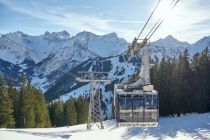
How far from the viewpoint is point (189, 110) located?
93562mm

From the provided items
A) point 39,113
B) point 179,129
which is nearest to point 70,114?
point 39,113

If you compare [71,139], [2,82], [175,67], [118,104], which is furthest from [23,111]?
[118,104]

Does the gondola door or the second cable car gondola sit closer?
the second cable car gondola

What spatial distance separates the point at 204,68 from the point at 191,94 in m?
7.18

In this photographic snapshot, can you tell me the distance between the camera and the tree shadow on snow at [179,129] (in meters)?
62.5

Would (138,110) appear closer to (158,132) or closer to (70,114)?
(158,132)

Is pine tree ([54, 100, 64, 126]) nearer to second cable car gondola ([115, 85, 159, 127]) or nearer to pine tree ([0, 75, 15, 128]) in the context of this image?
pine tree ([0, 75, 15, 128])

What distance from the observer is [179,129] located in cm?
6925

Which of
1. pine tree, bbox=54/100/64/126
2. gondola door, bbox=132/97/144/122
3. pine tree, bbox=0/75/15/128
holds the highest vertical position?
gondola door, bbox=132/97/144/122

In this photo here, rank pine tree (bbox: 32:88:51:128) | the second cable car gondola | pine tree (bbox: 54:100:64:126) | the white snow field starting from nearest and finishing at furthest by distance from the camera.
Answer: the second cable car gondola < the white snow field < pine tree (bbox: 32:88:51:128) < pine tree (bbox: 54:100:64:126)

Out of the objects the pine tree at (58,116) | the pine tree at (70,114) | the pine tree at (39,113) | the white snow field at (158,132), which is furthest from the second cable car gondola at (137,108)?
the pine tree at (58,116)

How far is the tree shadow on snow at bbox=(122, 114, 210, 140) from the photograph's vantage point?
62.5 metres

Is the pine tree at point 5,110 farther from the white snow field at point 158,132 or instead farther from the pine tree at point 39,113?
the pine tree at point 39,113

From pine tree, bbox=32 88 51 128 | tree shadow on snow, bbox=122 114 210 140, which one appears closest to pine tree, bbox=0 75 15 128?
pine tree, bbox=32 88 51 128
